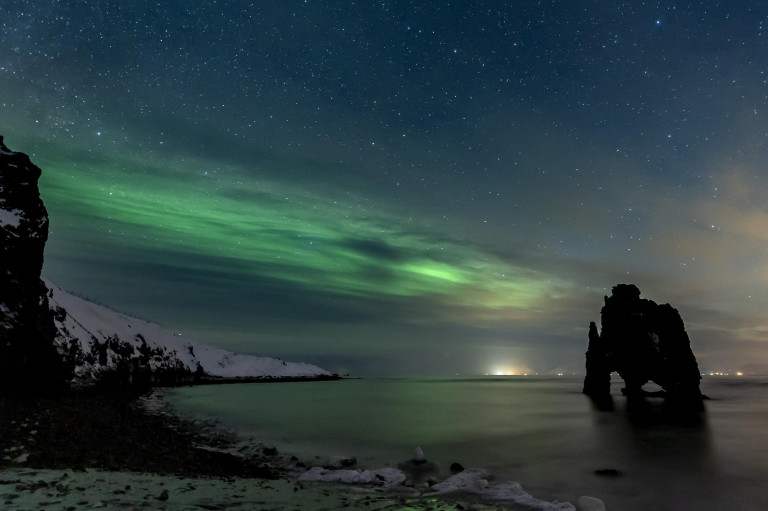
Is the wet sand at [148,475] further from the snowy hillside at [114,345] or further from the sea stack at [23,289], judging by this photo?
the snowy hillside at [114,345]

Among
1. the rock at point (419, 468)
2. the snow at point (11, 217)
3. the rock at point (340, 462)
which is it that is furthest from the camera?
the snow at point (11, 217)

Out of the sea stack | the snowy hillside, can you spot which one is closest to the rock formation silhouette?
the sea stack

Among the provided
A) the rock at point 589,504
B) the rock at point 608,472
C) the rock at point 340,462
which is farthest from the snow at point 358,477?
the rock at point 608,472

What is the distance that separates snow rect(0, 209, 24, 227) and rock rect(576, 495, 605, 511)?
1853 inches

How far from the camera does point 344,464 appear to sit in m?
18.5

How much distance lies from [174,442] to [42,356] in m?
24.9

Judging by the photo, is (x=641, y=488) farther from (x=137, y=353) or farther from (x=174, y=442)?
(x=137, y=353)

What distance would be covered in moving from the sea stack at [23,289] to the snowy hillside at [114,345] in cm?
2551

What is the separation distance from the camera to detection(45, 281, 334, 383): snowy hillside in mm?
67169

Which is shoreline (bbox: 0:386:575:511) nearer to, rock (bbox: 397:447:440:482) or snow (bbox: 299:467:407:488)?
snow (bbox: 299:467:407:488)

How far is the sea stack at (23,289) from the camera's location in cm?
3438

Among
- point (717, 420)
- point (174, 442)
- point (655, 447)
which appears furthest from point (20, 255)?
point (717, 420)

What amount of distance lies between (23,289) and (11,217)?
22.9 feet

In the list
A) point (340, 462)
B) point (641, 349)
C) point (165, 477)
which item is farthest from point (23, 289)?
point (641, 349)
